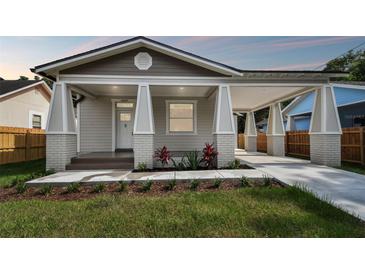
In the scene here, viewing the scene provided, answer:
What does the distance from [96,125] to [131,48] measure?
4.42m

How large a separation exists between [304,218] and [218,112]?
209 inches

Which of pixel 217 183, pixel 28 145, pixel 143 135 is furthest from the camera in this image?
pixel 28 145

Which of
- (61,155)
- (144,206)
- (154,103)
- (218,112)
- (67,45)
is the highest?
(67,45)

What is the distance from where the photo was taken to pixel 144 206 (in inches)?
168

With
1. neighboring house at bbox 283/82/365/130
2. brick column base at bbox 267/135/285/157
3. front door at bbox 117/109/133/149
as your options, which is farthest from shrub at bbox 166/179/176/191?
neighboring house at bbox 283/82/365/130

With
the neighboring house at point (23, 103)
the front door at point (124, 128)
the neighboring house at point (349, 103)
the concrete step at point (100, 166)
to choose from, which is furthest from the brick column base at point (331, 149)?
the neighboring house at point (23, 103)

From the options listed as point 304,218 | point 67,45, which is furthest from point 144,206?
point 67,45

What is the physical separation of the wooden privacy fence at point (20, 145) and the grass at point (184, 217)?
707 cm

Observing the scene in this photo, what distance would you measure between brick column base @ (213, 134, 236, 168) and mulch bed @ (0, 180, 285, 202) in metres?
2.08

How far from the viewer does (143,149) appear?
7.91 metres

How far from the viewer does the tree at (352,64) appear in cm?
2356

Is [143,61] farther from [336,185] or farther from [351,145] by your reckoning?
[351,145]

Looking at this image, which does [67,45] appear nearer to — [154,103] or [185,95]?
[154,103]

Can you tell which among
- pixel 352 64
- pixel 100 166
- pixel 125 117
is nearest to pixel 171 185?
pixel 100 166
